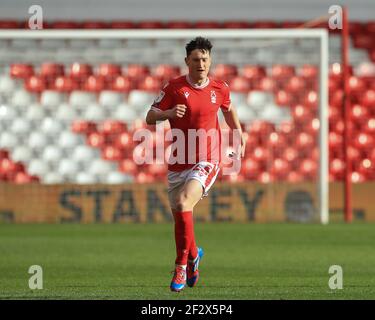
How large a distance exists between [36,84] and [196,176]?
8.25m

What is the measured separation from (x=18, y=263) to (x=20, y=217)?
550cm

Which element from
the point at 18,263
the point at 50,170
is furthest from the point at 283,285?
the point at 50,170

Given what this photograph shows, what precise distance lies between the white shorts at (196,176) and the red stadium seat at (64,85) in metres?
7.87

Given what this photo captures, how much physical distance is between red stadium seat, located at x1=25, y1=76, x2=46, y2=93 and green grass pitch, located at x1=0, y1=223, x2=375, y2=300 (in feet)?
6.19

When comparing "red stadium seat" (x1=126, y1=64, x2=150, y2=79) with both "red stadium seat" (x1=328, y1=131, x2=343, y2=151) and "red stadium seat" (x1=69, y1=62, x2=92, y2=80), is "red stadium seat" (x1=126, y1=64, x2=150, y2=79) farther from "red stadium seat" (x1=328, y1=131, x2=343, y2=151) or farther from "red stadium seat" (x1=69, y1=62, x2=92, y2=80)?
"red stadium seat" (x1=328, y1=131, x2=343, y2=151)

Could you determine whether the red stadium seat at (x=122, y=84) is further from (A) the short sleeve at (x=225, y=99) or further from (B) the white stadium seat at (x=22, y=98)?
(A) the short sleeve at (x=225, y=99)

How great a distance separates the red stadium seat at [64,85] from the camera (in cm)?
1750

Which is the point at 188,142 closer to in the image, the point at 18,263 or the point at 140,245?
the point at 18,263

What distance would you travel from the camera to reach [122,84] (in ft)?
58.1

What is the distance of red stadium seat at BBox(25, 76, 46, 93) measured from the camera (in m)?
17.5

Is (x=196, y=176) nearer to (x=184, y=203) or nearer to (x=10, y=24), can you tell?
(x=184, y=203)

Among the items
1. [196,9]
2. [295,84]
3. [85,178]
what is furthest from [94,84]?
[196,9]

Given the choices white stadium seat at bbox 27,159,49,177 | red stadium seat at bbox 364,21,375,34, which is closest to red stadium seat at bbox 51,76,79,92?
white stadium seat at bbox 27,159,49,177

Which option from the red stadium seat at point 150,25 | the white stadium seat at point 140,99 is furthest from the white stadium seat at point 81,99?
the red stadium seat at point 150,25
